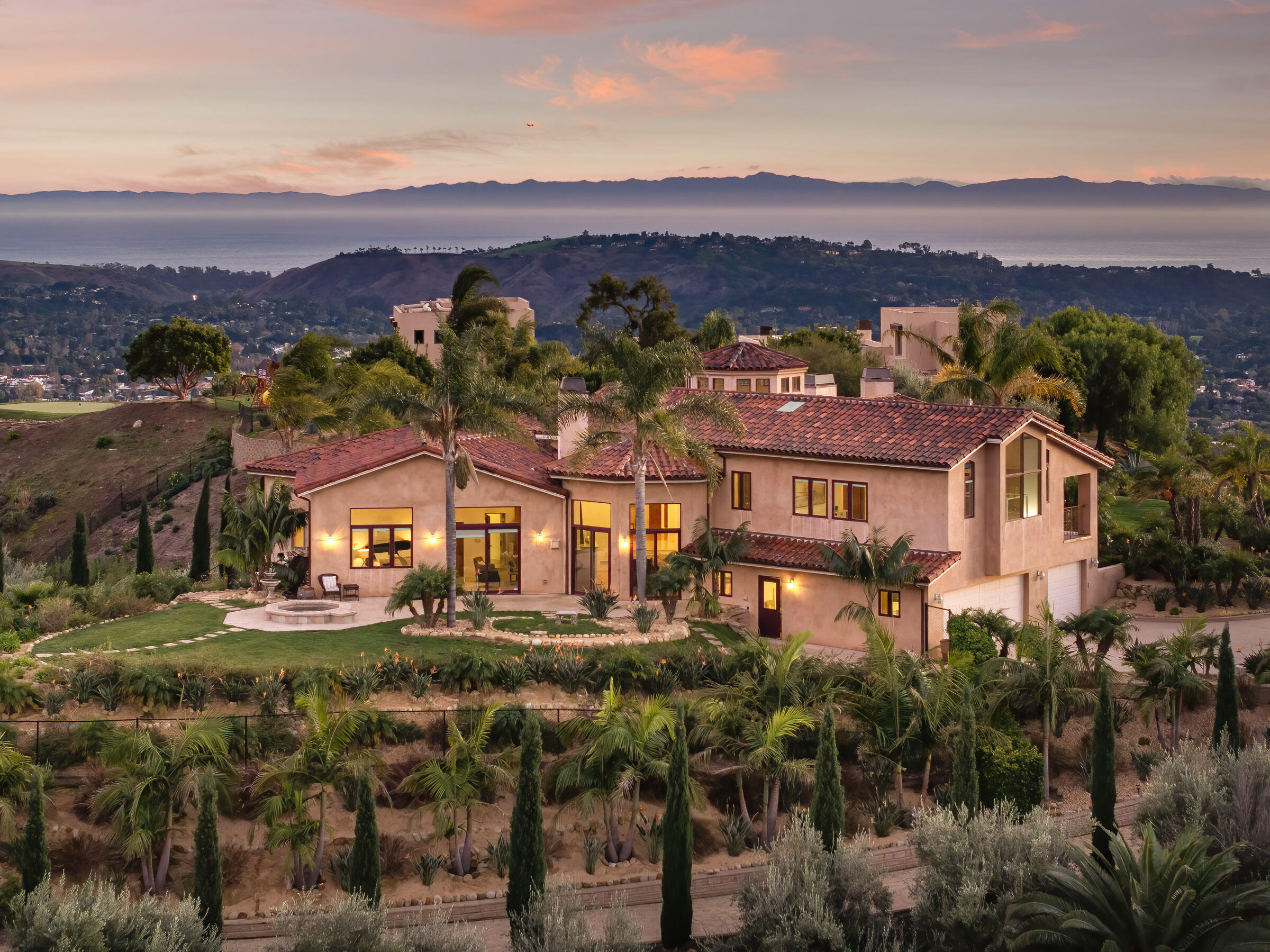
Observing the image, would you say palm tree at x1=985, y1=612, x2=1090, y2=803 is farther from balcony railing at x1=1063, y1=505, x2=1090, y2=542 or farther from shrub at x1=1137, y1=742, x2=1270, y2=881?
balcony railing at x1=1063, y1=505, x2=1090, y2=542

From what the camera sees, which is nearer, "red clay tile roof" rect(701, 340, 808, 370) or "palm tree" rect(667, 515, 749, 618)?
"palm tree" rect(667, 515, 749, 618)

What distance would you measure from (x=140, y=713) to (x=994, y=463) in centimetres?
2070

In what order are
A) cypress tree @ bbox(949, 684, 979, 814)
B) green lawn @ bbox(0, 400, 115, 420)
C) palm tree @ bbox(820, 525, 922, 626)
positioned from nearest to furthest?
cypress tree @ bbox(949, 684, 979, 814)
palm tree @ bbox(820, 525, 922, 626)
green lawn @ bbox(0, 400, 115, 420)

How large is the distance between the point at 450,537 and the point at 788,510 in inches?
347

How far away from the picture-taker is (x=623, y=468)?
36.2 metres

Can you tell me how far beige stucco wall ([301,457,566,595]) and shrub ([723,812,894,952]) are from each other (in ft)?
58.1

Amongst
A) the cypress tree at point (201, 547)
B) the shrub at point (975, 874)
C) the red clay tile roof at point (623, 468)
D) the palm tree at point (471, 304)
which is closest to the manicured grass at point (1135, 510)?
the red clay tile roof at point (623, 468)

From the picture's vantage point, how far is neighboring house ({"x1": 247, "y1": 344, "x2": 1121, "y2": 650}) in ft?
111

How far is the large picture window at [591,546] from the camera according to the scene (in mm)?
36906

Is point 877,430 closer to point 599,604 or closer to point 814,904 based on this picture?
point 599,604

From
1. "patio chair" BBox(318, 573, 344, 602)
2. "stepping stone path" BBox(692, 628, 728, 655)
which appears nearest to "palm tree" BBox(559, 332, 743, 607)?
"stepping stone path" BBox(692, 628, 728, 655)

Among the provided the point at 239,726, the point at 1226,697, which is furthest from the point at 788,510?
the point at 239,726

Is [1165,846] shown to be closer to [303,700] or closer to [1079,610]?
[303,700]

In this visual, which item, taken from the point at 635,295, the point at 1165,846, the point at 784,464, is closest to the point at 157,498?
the point at 635,295
